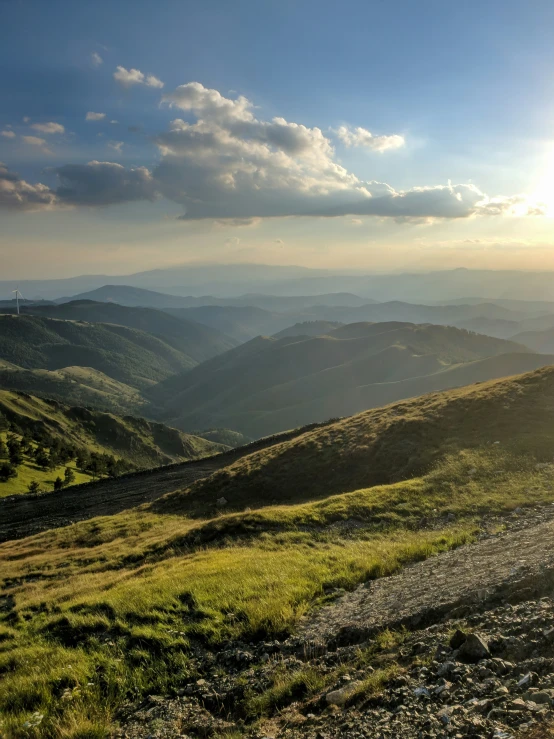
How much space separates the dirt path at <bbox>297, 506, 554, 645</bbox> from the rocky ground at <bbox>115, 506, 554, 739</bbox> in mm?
37

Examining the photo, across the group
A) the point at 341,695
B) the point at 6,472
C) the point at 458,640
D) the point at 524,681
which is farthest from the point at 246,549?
the point at 6,472

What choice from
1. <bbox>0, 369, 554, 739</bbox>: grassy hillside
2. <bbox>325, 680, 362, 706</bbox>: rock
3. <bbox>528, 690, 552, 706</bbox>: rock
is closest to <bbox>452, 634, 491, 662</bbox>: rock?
<bbox>528, 690, 552, 706</bbox>: rock

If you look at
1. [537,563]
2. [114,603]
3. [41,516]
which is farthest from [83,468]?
[537,563]

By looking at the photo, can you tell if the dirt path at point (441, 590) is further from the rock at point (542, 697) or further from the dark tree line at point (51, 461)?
the dark tree line at point (51, 461)

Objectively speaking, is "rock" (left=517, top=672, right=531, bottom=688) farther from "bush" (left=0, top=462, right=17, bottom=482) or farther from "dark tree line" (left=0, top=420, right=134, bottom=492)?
"bush" (left=0, top=462, right=17, bottom=482)

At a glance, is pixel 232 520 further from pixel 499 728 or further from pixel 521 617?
pixel 499 728

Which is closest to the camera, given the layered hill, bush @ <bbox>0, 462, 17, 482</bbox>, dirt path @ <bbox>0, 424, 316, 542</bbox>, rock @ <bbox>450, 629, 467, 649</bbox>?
rock @ <bbox>450, 629, 467, 649</bbox>

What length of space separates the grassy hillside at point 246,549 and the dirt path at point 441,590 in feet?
3.56

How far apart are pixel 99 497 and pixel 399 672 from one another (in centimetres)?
5329

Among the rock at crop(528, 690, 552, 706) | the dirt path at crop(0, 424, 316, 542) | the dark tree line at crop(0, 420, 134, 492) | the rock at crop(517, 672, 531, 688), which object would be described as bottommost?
the dark tree line at crop(0, 420, 134, 492)

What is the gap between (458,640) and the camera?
8180mm

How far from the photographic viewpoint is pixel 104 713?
8188 millimetres

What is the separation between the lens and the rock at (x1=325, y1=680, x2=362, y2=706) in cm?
746

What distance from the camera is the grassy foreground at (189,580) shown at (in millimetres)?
9078
